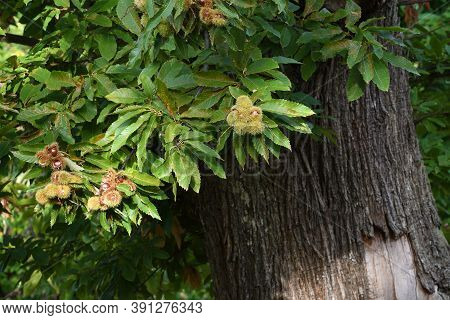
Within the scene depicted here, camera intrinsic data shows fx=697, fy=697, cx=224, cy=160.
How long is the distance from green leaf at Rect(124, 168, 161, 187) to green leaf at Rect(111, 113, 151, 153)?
100 mm

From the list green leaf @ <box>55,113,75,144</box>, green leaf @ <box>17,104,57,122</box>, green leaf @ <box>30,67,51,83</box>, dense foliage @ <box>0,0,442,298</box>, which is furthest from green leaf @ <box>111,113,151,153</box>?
green leaf @ <box>30,67,51,83</box>

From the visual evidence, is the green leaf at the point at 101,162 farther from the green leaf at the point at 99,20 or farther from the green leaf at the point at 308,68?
the green leaf at the point at 308,68

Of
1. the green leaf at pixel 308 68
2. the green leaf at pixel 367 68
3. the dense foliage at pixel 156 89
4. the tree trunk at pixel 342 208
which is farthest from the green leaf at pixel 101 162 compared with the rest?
the green leaf at pixel 367 68

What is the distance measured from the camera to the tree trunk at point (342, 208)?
2547mm

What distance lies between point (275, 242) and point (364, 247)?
1.08ft

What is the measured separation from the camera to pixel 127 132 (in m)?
1.95

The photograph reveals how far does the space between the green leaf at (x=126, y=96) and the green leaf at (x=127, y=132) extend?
7 cm

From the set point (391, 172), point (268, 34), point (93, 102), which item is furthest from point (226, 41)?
point (391, 172)

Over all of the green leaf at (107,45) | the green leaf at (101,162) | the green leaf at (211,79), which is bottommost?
the green leaf at (101,162)

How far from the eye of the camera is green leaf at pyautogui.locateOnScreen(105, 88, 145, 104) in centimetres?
199

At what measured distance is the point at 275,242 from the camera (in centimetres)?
262

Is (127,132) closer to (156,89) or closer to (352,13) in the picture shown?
(156,89)

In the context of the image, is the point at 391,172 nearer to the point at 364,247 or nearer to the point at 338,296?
the point at 364,247

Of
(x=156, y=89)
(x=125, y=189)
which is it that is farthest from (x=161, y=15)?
(x=125, y=189)
